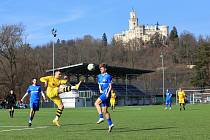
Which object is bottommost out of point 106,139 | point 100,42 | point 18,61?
point 106,139

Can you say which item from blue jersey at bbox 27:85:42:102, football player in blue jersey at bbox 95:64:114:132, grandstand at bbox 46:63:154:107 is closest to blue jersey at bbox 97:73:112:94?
football player in blue jersey at bbox 95:64:114:132

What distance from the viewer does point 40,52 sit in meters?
106

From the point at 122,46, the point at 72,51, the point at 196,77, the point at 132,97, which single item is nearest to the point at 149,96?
the point at 132,97

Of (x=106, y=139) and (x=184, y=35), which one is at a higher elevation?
(x=184, y=35)

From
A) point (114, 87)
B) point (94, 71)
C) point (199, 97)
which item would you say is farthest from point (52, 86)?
point (114, 87)

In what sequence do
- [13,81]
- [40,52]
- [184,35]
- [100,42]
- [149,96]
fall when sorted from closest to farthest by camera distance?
[13,81], [149,96], [40,52], [100,42], [184,35]

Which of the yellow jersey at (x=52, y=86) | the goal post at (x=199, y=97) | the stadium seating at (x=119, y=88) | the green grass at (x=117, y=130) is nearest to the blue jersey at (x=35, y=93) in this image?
the green grass at (x=117, y=130)

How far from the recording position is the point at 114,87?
Answer: 9250 cm

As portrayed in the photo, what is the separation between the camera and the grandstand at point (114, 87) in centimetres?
7997

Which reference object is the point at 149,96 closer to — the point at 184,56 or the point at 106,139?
the point at 184,56

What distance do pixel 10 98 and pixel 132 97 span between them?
59.4 m

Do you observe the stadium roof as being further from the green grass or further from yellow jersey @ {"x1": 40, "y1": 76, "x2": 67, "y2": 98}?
yellow jersey @ {"x1": 40, "y1": 76, "x2": 67, "y2": 98}

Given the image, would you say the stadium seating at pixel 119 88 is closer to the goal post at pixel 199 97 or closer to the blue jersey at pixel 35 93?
the goal post at pixel 199 97

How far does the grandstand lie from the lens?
79975mm
